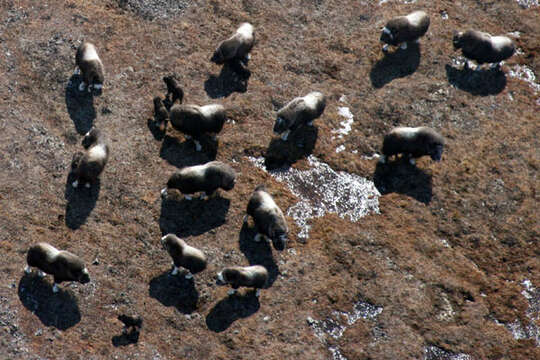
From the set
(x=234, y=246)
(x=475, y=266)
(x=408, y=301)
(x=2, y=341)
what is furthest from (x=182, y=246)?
(x=475, y=266)

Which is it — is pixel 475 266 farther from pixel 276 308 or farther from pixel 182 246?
pixel 182 246

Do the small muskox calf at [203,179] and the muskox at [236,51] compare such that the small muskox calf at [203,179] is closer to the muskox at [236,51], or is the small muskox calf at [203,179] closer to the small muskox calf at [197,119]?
the small muskox calf at [197,119]

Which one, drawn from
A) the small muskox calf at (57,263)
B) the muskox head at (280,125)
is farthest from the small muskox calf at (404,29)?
the small muskox calf at (57,263)

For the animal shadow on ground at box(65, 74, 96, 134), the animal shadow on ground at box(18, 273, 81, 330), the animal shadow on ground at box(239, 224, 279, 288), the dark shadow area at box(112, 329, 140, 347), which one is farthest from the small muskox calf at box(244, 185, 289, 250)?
the animal shadow on ground at box(65, 74, 96, 134)

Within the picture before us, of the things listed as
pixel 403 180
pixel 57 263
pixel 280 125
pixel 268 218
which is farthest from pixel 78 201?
pixel 403 180

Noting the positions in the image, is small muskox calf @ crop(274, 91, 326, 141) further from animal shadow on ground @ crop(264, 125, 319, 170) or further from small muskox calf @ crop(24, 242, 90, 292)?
small muskox calf @ crop(24, 242, 90, 292)
